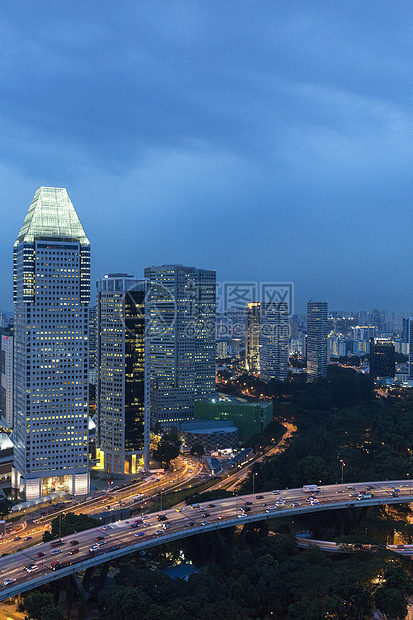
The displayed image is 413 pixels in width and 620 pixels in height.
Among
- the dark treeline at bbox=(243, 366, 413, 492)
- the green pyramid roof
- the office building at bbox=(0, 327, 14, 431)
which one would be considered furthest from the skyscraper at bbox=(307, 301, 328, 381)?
the green pyramid roof

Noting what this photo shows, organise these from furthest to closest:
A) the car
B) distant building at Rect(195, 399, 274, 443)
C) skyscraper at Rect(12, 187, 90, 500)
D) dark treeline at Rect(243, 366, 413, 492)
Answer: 1. distant building at Rect(195, 399, 274, 443)
2. skyscraper at Rect(12, 187, 90, 500)
3. dark treeline at Rect(243, 366, 413, 492)
4. the car

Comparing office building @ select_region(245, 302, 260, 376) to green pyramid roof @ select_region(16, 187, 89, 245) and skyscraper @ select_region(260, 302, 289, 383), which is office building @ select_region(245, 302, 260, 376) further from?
green pyramid roof @ select_region(16, 187, 89, 245)

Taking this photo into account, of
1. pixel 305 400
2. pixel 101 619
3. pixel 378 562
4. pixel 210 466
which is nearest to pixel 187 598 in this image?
pixel 101 619

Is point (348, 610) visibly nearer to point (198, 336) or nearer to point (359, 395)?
point (198, 336)

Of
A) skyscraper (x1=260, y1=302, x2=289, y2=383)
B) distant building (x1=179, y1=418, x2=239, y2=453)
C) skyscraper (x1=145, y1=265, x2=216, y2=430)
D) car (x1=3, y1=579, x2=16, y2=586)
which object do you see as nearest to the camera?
car (x1=3, y1=579, x2=16, y2=586)

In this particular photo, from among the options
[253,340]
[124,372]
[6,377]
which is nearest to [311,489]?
[124,372]

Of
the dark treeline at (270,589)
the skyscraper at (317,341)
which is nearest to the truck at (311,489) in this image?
the dark treeline at (270,589)

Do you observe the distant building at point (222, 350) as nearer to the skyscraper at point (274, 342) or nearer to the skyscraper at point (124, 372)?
the skyscraper at point (274, 342)
